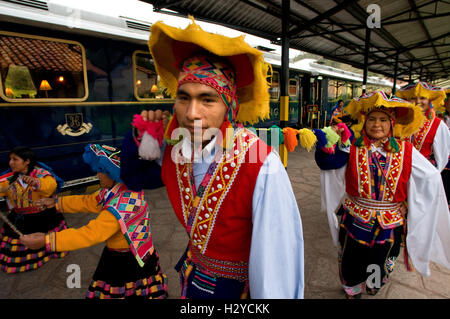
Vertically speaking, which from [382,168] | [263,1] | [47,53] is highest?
[263,1]

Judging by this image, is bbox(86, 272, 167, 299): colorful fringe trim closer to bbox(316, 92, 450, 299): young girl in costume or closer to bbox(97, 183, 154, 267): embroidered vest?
bbox(97, 183, 154, 267): embroidered vest

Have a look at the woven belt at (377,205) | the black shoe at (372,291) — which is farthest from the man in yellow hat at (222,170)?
the black shoe at (372,291)

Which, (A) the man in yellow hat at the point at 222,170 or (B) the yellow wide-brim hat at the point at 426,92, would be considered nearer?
(A) the man in yellow hat at the point at 222,170

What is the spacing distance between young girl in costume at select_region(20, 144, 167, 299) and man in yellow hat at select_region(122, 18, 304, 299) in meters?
0.61

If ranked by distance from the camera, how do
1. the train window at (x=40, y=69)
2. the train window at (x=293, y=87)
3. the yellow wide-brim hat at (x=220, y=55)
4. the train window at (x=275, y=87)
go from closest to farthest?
the yellow wide-brim hat at (x=220, y=55)
the train window at (x=40, y=69)
the train window at (x=275, y=87)
the train window at (x=293, y=87)

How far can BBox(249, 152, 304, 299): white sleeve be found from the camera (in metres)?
1.02

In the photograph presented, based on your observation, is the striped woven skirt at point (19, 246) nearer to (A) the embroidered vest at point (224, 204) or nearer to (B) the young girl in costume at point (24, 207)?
(B) the young girl in costume at point (24, 207)

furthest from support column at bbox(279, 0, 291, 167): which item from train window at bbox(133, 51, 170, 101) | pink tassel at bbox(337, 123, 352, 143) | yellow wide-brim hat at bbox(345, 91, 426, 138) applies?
pink tassel at bbox(337, 123, 352, 143)

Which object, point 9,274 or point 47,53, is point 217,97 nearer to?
point 9,274

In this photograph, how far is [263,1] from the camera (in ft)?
20.4

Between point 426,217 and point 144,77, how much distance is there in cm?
520

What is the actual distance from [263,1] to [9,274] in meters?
7.03

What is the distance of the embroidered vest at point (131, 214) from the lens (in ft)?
6.04
